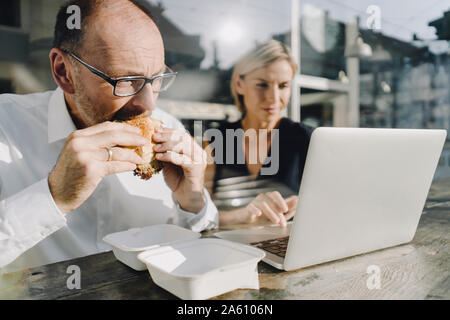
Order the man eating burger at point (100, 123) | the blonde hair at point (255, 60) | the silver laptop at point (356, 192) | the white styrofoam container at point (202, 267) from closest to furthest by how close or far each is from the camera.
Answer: the white styrofoam container at point (202, 267) → the silver laptop at point (356, 192) → the man eating burger at point (100, 123) → the blonde hair at point (255, 60)

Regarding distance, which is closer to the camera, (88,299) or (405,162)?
(88,299)

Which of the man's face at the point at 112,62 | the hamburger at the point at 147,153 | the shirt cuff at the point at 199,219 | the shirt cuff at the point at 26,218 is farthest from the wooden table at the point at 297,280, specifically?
the man's face at the point at 112,62

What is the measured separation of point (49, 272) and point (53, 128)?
102cm

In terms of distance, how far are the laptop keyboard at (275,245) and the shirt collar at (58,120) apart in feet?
4.06

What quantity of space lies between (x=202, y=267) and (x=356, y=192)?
0.51 meters

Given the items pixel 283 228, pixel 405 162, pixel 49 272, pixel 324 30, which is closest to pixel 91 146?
pixel 49 272

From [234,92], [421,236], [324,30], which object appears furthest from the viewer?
[324,30]

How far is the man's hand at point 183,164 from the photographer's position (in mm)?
1406

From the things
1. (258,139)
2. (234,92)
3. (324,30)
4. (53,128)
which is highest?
(324,30)

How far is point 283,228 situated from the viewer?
1.41m

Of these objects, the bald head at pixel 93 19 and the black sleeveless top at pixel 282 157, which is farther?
the black sleeveless top at pixel 282 157

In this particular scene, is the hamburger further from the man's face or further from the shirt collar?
the shirt collar

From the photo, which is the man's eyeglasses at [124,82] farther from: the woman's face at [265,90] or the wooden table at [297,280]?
the woman's face at [265,90]
